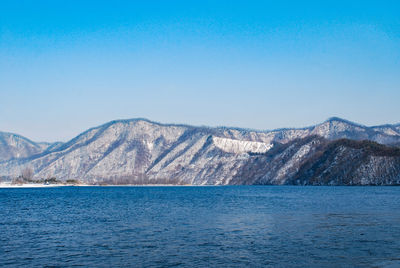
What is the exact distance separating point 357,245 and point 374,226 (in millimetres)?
14203

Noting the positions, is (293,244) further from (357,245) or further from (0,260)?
(0,260)

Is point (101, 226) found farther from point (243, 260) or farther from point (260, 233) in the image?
point (243, 260)

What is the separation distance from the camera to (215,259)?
34656mm

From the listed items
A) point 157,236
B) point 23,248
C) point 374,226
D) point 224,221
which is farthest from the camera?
point 224,221

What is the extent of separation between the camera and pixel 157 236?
46.4 meters

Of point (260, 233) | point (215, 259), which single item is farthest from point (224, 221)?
point (215, 259)

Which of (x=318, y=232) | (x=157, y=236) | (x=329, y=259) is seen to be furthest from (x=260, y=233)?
(x=329, y=259)

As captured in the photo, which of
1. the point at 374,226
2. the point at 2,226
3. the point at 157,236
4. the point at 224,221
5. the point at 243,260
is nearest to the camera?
the point at 243,260

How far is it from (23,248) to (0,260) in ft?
16.9

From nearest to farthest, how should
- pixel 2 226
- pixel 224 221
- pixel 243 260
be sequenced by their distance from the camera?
→ 1. pixel 243 260
2. pixel 2 226
3. pixel 224 221

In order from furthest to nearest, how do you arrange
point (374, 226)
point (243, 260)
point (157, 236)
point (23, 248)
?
1. point (374, 226)
2. point (157, 236)
3. point (23, 248)
4. point (243, 260)

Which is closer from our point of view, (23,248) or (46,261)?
(46,261)

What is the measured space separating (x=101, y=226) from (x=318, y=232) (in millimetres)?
25889

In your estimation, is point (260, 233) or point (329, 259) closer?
point (329, 259)
